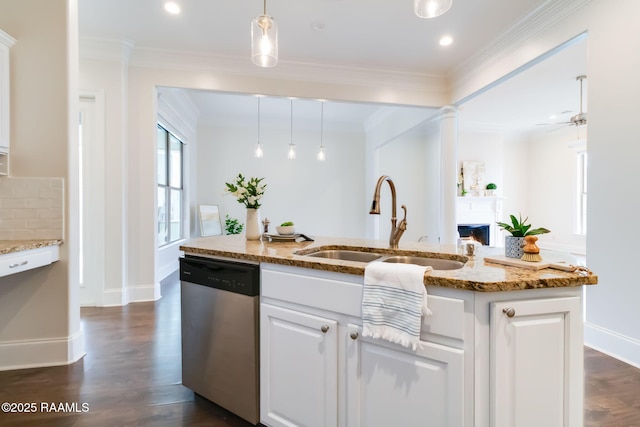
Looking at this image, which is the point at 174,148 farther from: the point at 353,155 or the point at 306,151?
the point at 353,155

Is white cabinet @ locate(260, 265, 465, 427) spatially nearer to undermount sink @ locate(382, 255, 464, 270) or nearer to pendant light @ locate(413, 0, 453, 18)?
undermount sink @ locate(382, 255, 464, 270)

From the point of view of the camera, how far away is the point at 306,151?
6.90 meters

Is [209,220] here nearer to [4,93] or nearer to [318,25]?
[4,93]

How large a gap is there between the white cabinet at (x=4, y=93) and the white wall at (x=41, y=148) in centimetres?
5

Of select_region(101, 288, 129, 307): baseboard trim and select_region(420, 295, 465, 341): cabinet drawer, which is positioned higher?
select_region(420, 295, 465, 341): cabinet drawer

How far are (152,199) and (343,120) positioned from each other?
4.36 meters

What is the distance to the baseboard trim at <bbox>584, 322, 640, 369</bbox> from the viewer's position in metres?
2.15

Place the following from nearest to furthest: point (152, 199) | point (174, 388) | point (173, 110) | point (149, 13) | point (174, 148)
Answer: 1. point (174, 388)
2. point (149, 13)
3. point (152, 199)
4. point (173, 110)
5. point (174, 148)

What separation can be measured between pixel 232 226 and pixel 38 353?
13.7ft

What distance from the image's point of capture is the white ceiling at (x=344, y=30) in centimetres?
286

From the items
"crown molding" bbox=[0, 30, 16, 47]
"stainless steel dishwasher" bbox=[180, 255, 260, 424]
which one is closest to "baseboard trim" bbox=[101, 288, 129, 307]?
"stainless steel dishwasher" bbox=[180, 255, 260, 424]

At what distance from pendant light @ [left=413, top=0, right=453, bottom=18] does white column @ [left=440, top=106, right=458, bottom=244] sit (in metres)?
3.07

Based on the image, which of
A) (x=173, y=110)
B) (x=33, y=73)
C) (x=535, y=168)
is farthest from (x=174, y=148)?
(x=535, y=168)

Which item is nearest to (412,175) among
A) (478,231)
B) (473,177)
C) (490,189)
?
(473,177)
